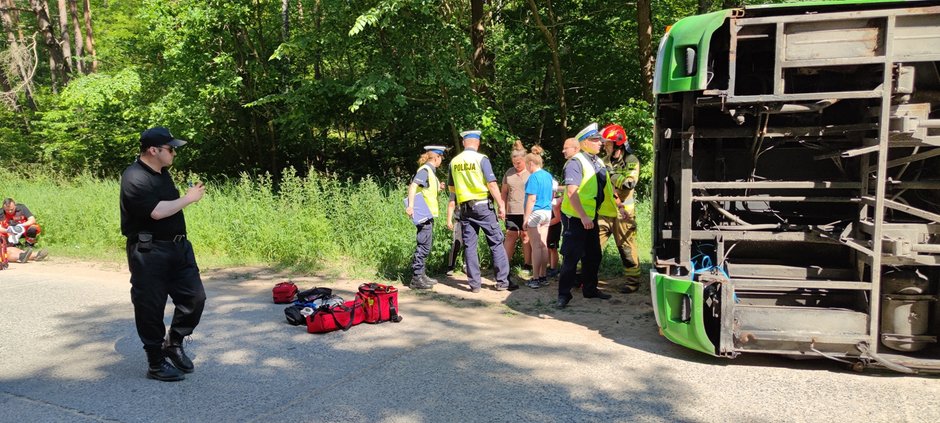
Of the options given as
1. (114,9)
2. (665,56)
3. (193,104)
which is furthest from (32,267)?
(114,9)

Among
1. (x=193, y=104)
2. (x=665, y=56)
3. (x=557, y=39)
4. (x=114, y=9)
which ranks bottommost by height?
(x=665, y=56)

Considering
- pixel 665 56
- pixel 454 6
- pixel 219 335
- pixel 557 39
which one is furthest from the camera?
pixel 557 39

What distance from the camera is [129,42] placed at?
54.5ft

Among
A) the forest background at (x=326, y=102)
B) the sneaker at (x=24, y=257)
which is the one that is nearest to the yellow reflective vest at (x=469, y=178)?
the forest background at (x=326, y=102)

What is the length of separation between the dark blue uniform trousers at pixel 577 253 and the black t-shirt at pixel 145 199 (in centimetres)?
386

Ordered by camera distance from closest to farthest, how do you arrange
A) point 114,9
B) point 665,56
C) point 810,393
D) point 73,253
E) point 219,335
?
point 810,393 < point 665,56 < point 219,335 < point 73,253 < point 114,9

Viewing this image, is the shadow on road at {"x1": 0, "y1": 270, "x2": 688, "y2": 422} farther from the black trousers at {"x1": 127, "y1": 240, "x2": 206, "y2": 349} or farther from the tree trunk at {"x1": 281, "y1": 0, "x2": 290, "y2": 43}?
the tree trunk at {"x1": 281, "y1": 0, "x2": 290, "y2": 43}

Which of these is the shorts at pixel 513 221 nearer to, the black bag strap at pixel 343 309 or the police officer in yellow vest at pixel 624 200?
the police officer in yellow vest at pixel 624 200

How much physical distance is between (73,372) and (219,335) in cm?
120

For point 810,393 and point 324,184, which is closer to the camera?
point 810,393

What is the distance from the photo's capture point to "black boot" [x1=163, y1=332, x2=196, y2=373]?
4637mm

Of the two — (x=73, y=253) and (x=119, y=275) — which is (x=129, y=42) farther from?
(x=119, y=275)

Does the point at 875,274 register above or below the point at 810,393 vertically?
above

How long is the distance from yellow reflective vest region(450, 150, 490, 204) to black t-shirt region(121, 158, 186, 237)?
142 inches
